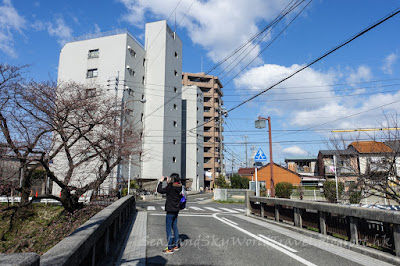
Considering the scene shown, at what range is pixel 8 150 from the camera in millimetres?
10578

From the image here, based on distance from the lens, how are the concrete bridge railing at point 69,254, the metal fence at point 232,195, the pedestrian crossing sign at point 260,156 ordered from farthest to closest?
the metal fence at point 232,195 → the pedestrian crossing sign at point 260,156 → the concrete bridge railing at point 69,254

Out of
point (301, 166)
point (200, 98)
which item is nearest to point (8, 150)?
point (200, 98)

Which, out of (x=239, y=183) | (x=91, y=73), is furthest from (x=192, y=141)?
(x=91, y=73)

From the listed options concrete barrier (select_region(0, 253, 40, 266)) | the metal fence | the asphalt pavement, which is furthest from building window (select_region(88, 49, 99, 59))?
concrete barrier (select_region(0, 253, 40, 266))

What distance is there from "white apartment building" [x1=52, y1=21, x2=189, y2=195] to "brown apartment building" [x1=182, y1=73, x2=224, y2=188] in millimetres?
20309

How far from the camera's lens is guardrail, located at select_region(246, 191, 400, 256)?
5.56 meters

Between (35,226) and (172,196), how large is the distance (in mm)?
11508

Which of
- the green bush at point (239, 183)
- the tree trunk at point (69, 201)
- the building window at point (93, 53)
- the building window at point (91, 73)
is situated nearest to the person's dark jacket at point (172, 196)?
the tree trunk at point (69, 201)

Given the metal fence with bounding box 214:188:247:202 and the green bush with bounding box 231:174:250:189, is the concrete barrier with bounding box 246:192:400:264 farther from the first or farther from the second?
the green bush with bounding box 231:174:250:189

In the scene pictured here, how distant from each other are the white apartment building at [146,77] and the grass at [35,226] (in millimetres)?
19514

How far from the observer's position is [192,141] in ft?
179

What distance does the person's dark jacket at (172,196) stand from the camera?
6.35m

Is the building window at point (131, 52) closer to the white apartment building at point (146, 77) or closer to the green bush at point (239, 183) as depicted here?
the white apartment building at point (146, 77)

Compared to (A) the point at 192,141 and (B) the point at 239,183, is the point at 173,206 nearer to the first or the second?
(B) the point at 239,183
